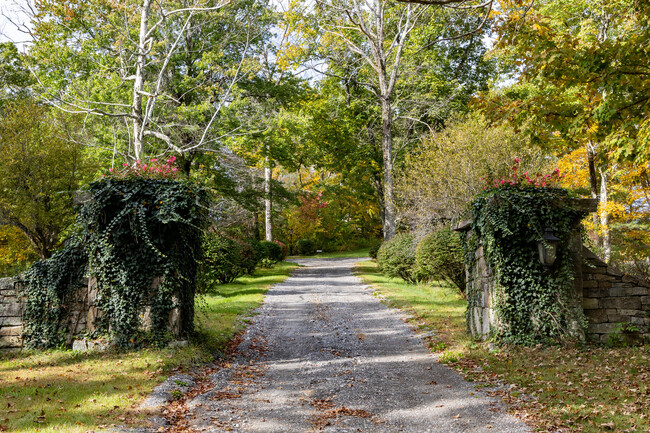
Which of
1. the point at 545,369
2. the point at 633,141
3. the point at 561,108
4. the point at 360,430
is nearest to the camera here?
the point at 360,430

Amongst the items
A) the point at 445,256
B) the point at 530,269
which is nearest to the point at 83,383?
the point at 530,269

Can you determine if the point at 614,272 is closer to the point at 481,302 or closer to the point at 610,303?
the point at 610,303

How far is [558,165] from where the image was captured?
675 inches

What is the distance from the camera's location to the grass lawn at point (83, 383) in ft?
15.2

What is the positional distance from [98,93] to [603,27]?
55.4 ft

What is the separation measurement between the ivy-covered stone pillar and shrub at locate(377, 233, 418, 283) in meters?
8.84

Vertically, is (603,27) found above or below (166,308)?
above

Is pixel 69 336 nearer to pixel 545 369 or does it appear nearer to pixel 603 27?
pixel 545 369

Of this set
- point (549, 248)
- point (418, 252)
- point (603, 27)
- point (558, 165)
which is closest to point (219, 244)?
point (418, 252)

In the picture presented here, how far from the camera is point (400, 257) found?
58.0 ft

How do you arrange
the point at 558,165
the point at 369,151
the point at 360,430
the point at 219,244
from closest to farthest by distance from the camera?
the point at 360,430 → the point at 219,244 → the point at 558,165 → the point at 369,151

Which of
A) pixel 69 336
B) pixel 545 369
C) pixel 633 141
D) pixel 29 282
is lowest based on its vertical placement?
pixel 545 369

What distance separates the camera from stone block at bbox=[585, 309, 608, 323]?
7.38 m

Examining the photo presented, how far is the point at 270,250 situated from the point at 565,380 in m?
20.5
